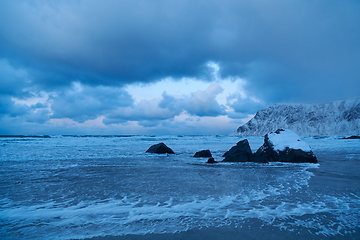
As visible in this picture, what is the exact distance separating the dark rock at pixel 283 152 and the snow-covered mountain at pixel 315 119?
151m

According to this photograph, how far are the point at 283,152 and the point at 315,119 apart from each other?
177 meters

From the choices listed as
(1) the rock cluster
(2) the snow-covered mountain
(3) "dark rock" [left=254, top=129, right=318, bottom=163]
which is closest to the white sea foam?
(1) the rock cluster

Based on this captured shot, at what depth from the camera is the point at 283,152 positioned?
13758mm

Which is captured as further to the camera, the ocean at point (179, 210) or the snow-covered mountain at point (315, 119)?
the snow-covered mountain at point (315, 119)

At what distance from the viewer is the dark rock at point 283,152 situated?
1312 cm

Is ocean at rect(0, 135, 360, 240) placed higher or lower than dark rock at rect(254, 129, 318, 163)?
lower

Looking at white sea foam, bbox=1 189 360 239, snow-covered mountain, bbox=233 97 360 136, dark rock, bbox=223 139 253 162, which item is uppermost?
snow-covered mountain, bbox=233 97 360 136

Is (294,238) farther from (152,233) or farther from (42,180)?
(42,180)

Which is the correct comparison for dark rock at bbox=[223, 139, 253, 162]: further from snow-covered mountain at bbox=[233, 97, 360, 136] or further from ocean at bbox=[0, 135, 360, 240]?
snow-covered mountain at bbox=[233, 97, 360, 136]

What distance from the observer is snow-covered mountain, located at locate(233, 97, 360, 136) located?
462ft

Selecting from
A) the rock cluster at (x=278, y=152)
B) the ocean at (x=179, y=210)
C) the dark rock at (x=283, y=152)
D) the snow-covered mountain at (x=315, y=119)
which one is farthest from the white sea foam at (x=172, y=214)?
the snow-covered mountain at (x=315, y=119)

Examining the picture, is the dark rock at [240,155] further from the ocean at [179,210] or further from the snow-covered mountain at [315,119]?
the snow-covered mountain at [315,119]

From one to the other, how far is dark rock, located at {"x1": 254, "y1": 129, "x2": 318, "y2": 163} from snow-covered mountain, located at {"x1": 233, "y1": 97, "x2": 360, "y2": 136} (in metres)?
151

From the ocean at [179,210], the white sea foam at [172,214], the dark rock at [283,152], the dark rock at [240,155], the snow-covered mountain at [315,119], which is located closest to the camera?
the ocean at [179,210]
